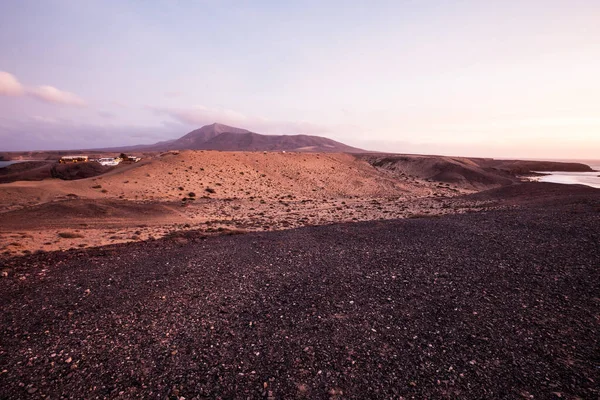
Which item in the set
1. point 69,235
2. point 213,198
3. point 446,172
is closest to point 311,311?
point 69,235

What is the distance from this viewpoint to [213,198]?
3303cm

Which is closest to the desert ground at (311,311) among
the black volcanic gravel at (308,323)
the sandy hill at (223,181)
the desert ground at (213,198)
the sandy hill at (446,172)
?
the black volcanic gravel at (308,323)

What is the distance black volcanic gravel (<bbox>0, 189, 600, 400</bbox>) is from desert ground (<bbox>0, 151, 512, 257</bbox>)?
268 inches

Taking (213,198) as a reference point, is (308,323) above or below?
above

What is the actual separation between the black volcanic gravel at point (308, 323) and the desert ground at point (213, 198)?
6.82 metres

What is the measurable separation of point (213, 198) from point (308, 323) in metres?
28.7

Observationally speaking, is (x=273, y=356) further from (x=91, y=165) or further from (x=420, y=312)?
(x=91, y=165)

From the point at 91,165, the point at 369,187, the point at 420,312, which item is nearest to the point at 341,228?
the point at 420,312

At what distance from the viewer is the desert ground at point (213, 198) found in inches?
680

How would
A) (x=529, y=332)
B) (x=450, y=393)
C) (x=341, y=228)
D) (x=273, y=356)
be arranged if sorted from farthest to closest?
(x=341, y=228), (x=529, y=332), (x=273, y=356), (x=450, y=393)

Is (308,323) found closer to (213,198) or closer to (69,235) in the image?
(69,235)

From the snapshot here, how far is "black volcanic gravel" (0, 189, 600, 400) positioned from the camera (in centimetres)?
464

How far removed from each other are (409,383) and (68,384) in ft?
18.0

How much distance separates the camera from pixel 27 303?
7.32 meters
